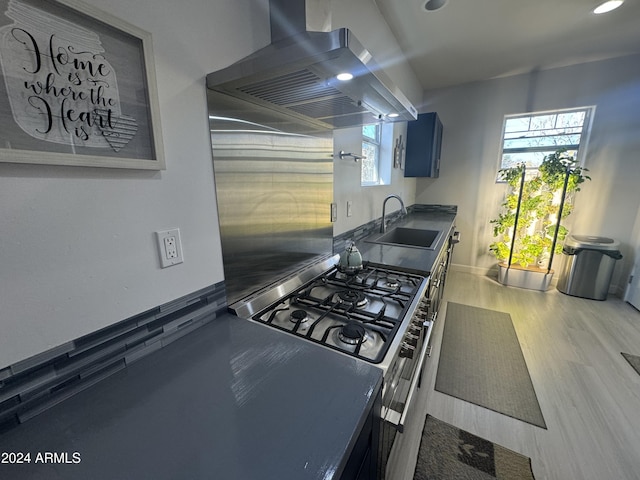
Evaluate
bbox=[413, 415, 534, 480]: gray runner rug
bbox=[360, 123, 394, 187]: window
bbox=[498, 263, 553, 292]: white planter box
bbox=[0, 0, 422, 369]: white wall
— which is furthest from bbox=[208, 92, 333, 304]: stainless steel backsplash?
bbox=[498, 263, 553, 292]: white planter box

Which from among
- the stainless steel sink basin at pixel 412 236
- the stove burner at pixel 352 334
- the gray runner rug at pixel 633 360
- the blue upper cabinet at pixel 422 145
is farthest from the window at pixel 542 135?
the stove burner at pixel 352 334

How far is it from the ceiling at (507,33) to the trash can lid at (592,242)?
6.69 ft

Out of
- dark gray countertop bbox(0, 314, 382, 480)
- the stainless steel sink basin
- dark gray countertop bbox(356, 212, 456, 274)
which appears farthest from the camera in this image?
the stainless steel sink basin

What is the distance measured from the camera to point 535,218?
11.1 feet

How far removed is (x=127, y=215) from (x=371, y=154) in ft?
7.96

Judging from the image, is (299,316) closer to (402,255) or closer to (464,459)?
(402,255)

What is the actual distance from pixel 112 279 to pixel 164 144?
1.35 ft

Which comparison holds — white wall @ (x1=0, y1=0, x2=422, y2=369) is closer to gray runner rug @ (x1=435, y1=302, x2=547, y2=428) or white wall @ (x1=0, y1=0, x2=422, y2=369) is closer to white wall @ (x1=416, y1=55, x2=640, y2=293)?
gray runner rug @ (x1=435, y1=302, x2=547, y2=428)

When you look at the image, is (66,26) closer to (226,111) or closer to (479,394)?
(226,111)

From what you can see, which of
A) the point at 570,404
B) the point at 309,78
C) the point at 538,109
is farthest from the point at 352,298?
the point at 538,109

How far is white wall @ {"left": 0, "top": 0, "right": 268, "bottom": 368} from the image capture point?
0.55 m

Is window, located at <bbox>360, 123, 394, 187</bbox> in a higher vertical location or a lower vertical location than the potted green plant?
higher

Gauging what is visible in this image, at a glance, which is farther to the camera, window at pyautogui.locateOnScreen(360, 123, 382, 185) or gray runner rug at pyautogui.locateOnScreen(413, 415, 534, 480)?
window at pyautogui.locateOnScreen(360, 123, 382, 185)

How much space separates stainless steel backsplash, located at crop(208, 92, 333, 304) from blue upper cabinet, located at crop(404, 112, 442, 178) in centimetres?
219
